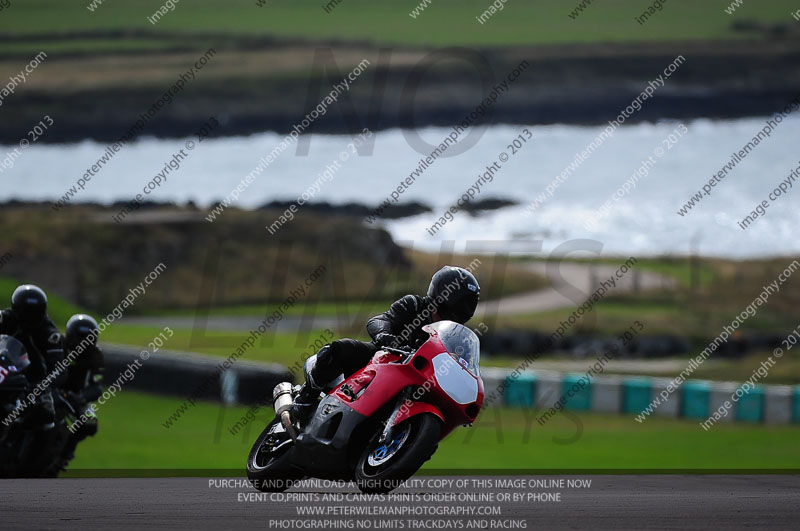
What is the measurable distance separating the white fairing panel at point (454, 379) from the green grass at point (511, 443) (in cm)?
798

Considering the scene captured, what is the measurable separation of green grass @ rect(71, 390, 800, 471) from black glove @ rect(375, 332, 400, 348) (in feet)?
25.5

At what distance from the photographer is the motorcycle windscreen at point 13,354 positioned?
10312 millimetres

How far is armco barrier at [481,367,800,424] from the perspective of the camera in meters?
21.0

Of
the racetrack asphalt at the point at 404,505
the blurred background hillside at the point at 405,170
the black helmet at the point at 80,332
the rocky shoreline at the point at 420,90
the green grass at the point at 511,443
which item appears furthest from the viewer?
the rocky shoreline at the point at 420,90

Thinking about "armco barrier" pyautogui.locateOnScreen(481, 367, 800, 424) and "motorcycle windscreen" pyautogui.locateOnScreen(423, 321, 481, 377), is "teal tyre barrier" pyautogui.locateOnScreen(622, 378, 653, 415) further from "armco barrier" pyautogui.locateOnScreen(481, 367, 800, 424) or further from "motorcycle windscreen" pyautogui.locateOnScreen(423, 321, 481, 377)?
"motorcycle windscreen" pyautogui.locateOnScreen(423, 321, 481, 377)

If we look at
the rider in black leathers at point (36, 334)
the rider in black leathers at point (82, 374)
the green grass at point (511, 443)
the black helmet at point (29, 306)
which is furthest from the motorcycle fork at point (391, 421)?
the green grass at point (511, 443)

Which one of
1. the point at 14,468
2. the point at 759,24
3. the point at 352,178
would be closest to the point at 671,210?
the point at 352,178

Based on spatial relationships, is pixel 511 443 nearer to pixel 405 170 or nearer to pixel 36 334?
pixel 36 334

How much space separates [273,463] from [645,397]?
44.1 ft

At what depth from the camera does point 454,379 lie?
26.0 ft

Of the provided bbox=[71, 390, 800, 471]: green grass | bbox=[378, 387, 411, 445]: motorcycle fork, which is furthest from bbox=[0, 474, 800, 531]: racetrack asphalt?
bbox=[71, 390, 800, 471]: green grass

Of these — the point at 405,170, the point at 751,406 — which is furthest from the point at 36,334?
the point at 405,170

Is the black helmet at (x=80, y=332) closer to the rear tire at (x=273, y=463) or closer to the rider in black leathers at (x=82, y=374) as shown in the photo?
the rider in black leathers at (x=82, y=374)

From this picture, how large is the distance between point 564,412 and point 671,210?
55.9 feet
